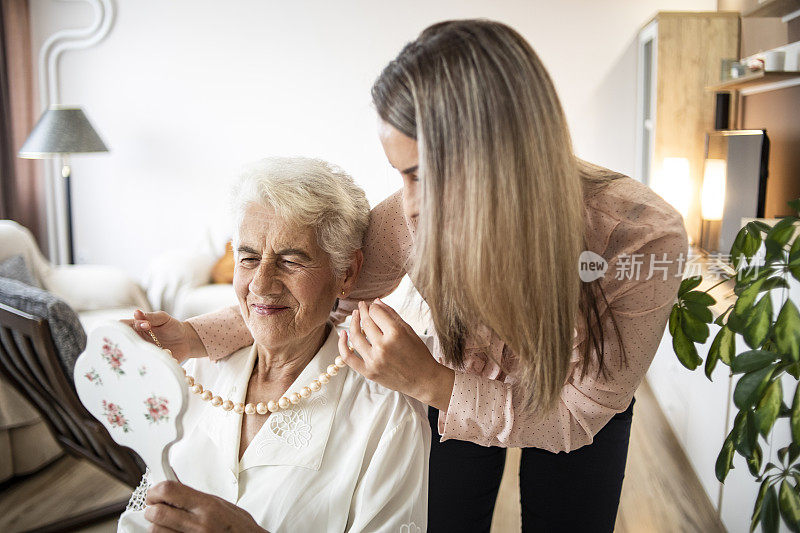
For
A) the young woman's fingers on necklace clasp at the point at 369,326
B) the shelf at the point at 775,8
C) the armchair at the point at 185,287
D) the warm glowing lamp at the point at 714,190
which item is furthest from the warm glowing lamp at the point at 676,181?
the young woman's fingers on necklace clasp at the point at 369,326

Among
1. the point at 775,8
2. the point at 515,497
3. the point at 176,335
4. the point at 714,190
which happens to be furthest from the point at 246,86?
the point at 176,335

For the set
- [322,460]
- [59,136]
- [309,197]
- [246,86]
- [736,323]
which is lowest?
[322,460]

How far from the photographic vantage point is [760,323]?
1.29 m

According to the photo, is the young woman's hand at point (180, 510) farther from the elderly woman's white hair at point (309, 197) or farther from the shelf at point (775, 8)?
the shelf at point (775, 8)

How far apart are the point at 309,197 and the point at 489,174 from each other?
0.46m

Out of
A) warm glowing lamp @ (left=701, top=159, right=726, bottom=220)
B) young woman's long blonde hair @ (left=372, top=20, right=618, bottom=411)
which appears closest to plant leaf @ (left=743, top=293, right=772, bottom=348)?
young woman's long blonde hair @ (left=372, top=20, right=618, bottom=411)

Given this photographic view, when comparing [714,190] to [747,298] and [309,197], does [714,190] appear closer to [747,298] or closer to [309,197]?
[747,298]

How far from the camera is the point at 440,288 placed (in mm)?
1018

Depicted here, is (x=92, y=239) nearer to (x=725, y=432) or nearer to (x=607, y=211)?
(x=725, y=432)

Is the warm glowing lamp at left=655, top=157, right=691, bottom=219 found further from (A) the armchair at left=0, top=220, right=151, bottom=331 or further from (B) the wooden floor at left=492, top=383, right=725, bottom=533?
(A) the armchair at left=0, top=220, right=151, bottom=331

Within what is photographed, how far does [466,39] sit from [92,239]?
5.16 metres

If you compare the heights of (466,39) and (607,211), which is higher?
(466,39)

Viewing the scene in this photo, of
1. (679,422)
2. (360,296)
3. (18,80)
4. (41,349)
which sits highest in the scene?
(18,80)

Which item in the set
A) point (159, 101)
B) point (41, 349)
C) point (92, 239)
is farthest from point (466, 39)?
point (92, 239)
